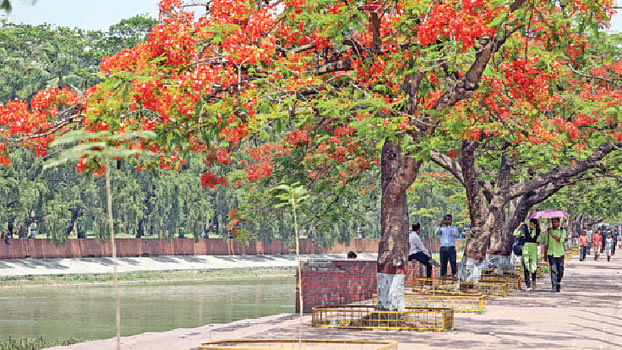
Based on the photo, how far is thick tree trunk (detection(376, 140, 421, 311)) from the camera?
1530 centimetres

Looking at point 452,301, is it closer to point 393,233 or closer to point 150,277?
point 393,233

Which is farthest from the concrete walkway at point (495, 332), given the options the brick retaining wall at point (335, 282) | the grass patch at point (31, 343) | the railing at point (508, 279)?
the grass patch at point (31, 343)

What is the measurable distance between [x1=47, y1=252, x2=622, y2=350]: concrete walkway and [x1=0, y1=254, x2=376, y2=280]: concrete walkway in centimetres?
2972

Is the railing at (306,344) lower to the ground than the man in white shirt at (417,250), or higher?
lower

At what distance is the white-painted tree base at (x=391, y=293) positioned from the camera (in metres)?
15.3

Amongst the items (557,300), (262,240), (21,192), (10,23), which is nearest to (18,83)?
(21,192)

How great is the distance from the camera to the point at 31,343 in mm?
20828

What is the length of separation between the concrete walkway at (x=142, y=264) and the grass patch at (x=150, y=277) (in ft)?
2.35

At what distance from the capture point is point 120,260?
52.7 m

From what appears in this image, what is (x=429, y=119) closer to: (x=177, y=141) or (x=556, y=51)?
(x=556, y=51)

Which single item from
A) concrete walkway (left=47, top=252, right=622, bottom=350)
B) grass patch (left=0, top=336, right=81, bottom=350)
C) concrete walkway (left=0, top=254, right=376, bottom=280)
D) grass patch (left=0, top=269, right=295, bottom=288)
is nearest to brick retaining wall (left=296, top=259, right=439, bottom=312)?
concrete walkway (left=47, top=252, right=622, bottom=350)

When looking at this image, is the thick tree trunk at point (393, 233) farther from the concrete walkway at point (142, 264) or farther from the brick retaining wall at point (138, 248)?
the brick retaining wall at point (138, 248)

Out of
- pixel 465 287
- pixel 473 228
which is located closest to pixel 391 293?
pixel 465 287

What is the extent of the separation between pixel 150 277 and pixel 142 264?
3862mm
